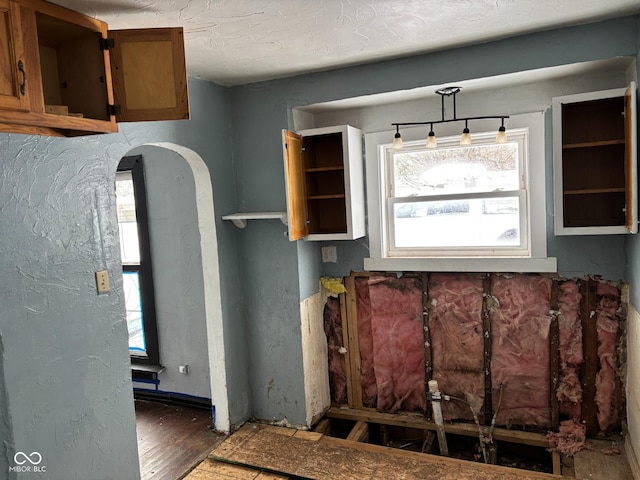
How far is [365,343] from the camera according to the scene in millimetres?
3740

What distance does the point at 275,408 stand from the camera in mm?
3645

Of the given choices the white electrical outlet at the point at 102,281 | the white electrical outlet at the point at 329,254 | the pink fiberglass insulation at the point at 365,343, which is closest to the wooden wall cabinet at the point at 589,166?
the pink fiberglass insulation at the point at 365,343

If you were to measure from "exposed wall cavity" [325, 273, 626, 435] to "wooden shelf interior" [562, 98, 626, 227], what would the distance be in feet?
1.63

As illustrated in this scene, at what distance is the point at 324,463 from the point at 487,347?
1.38m

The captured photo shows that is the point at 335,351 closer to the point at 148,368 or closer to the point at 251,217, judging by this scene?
the point at 251,217

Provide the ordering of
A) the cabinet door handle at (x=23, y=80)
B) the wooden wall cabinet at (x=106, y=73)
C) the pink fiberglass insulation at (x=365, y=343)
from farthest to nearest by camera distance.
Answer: the pink fiberglass insulation at (x=365, y=343) < the wooden wall cabinet at (x=106, y=73) < the cabinet door handle at (x=23, y=80)

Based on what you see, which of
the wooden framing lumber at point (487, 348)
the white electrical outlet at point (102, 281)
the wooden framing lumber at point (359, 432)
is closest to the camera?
the white electrical outlet at point (102, 281)

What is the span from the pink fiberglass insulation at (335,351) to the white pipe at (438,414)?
29.0 inches

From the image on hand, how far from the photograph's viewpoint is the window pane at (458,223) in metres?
3.26

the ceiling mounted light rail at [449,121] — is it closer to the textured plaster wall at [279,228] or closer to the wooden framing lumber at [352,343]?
the textured plaster wall at [279,228]

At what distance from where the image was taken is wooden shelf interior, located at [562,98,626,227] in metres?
2.78

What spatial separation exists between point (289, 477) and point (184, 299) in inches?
69.8

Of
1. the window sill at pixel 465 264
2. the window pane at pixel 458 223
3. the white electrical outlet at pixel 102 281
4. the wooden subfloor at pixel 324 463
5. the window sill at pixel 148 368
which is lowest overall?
the wooden subfloor at pixel 324 463

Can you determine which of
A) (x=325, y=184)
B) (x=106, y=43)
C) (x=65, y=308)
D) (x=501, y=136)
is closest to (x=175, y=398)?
(x=65, y=308)
